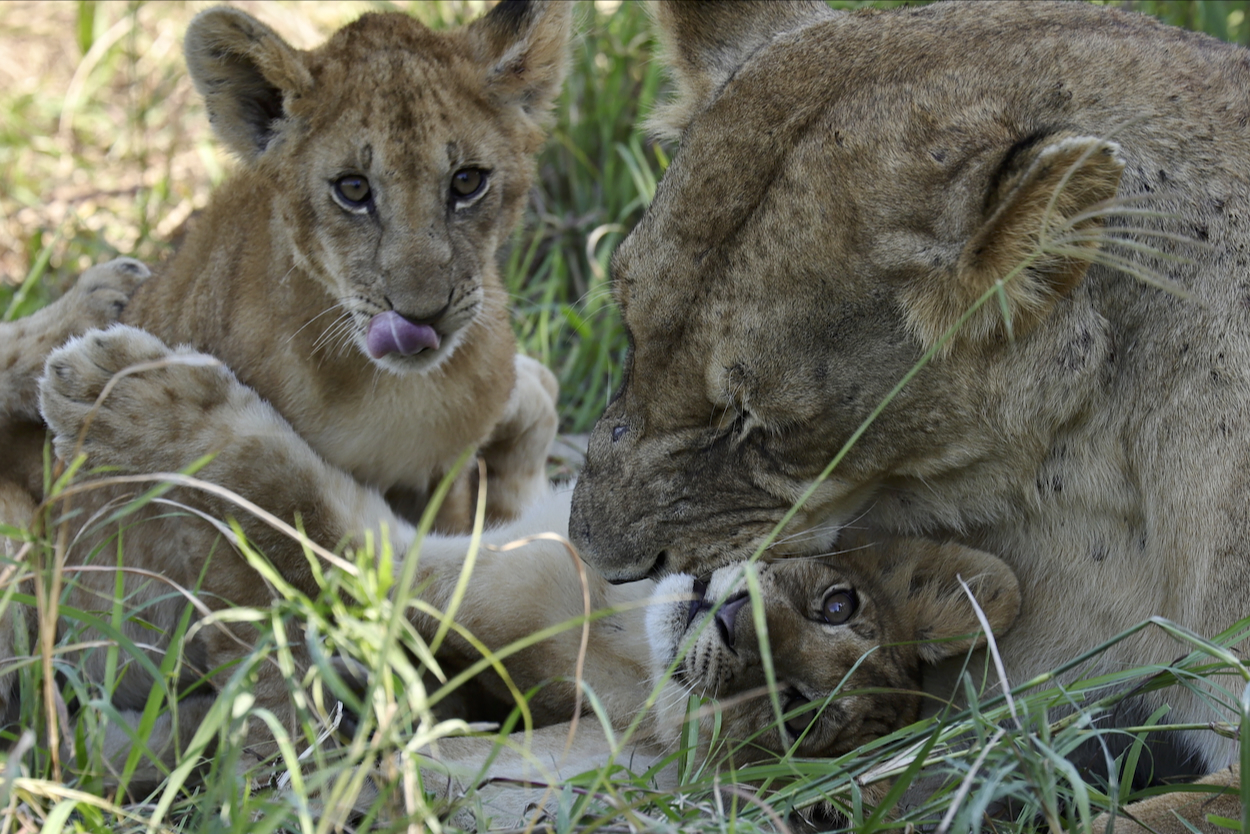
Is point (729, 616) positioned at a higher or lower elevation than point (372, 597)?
lower

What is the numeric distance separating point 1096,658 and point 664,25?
1.93 m

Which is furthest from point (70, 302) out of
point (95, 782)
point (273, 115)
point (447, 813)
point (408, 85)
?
point (447, 813)

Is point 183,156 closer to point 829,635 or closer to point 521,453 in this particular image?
point 521,453

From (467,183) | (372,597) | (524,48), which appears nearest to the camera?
(372,597)

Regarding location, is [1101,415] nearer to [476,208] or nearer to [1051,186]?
[1051,186]

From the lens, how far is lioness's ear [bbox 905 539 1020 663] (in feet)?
9.36

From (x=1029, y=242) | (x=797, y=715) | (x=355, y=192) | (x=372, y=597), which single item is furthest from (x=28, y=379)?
(x=1029, y=242)

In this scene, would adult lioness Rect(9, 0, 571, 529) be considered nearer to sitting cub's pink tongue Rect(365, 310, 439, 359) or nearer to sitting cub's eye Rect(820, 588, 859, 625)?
sitting cub's pink tongue Rect(365, 310, 439, 359)

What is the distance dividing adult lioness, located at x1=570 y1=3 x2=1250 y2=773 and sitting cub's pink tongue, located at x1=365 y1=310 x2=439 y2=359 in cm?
58

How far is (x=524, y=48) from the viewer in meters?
3.58

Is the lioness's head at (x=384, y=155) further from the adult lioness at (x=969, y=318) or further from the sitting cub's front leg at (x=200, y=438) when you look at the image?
the adult lioness at (x=969, y=318)

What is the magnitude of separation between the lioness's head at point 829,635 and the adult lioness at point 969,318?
0.14 meters

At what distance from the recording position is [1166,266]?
2.50 m

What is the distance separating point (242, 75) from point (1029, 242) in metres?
2.17
